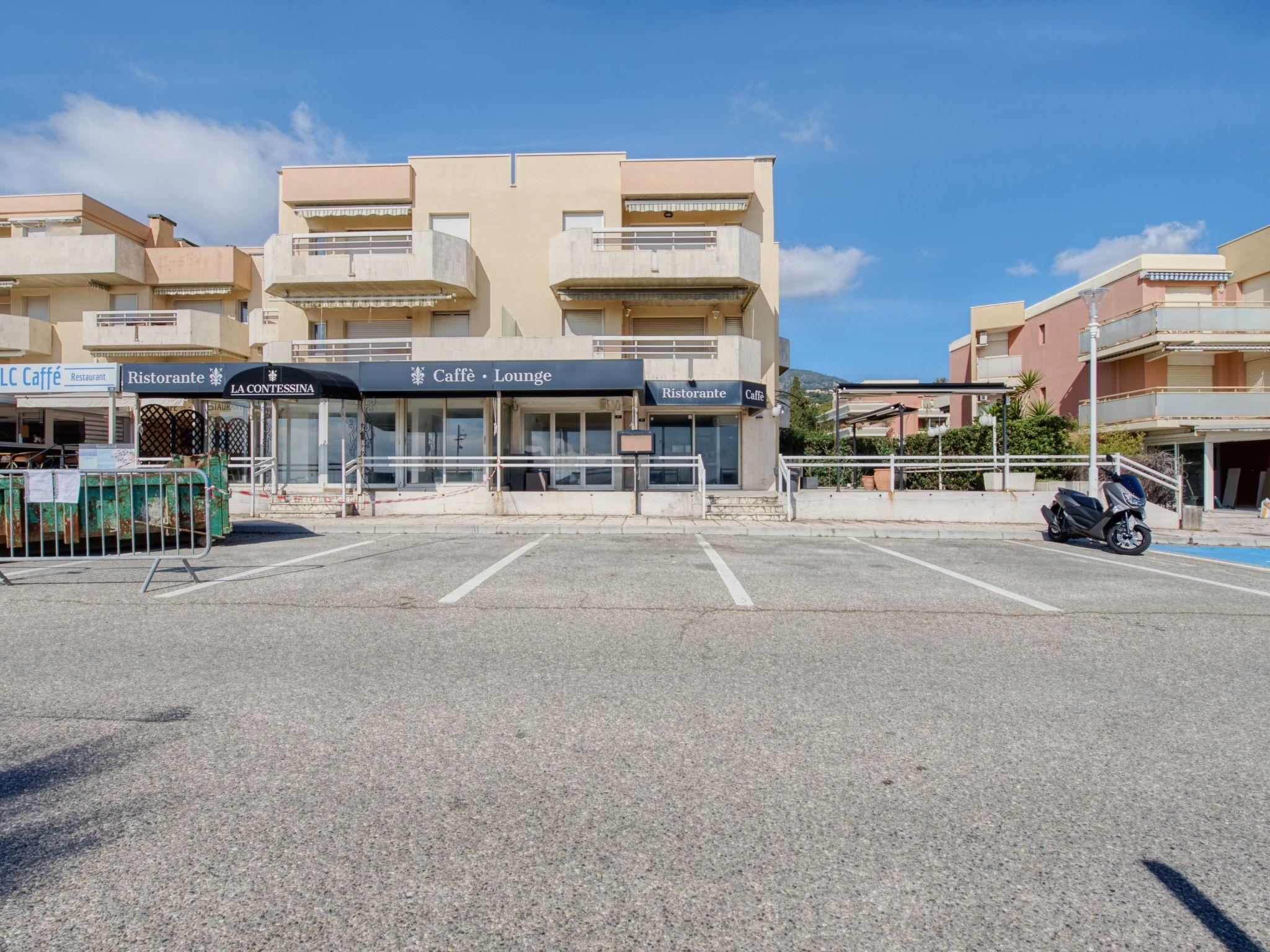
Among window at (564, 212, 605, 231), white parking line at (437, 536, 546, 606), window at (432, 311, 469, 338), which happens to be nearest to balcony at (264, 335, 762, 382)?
window at (432, 311, 469, 338)

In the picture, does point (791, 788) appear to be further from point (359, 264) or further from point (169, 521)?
point (359, 264)

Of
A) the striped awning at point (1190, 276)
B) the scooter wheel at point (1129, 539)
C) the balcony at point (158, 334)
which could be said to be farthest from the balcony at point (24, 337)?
the striped awning at point (1190, 276)

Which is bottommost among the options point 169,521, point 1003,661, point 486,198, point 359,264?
point 1003,661

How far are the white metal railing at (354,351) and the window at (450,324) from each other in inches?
60.0

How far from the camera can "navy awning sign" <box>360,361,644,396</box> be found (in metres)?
17.7

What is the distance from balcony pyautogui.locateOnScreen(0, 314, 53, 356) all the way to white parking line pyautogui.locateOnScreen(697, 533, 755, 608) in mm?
28800

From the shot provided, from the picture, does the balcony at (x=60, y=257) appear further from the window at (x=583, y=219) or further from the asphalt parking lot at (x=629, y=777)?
the asphalt parking lot at (x=629, y=777)

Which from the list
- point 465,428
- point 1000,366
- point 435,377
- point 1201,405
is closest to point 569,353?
point 465,428

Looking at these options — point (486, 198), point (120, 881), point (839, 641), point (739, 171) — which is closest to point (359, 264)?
point (486, 198)

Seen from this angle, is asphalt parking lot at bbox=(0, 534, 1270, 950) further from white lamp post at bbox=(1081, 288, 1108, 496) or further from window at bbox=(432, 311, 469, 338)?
window at bbox=(432, 311, 469, 338)

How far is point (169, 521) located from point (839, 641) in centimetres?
930

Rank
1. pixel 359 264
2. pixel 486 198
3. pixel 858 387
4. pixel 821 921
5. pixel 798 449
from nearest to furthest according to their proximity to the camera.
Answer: pixel 821 921
pixel 858 387
pixel 359 264
pixel 486 198
pixel 798 449

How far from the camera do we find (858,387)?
18625mm

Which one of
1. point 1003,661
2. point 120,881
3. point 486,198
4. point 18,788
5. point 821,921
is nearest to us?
point 821,921
